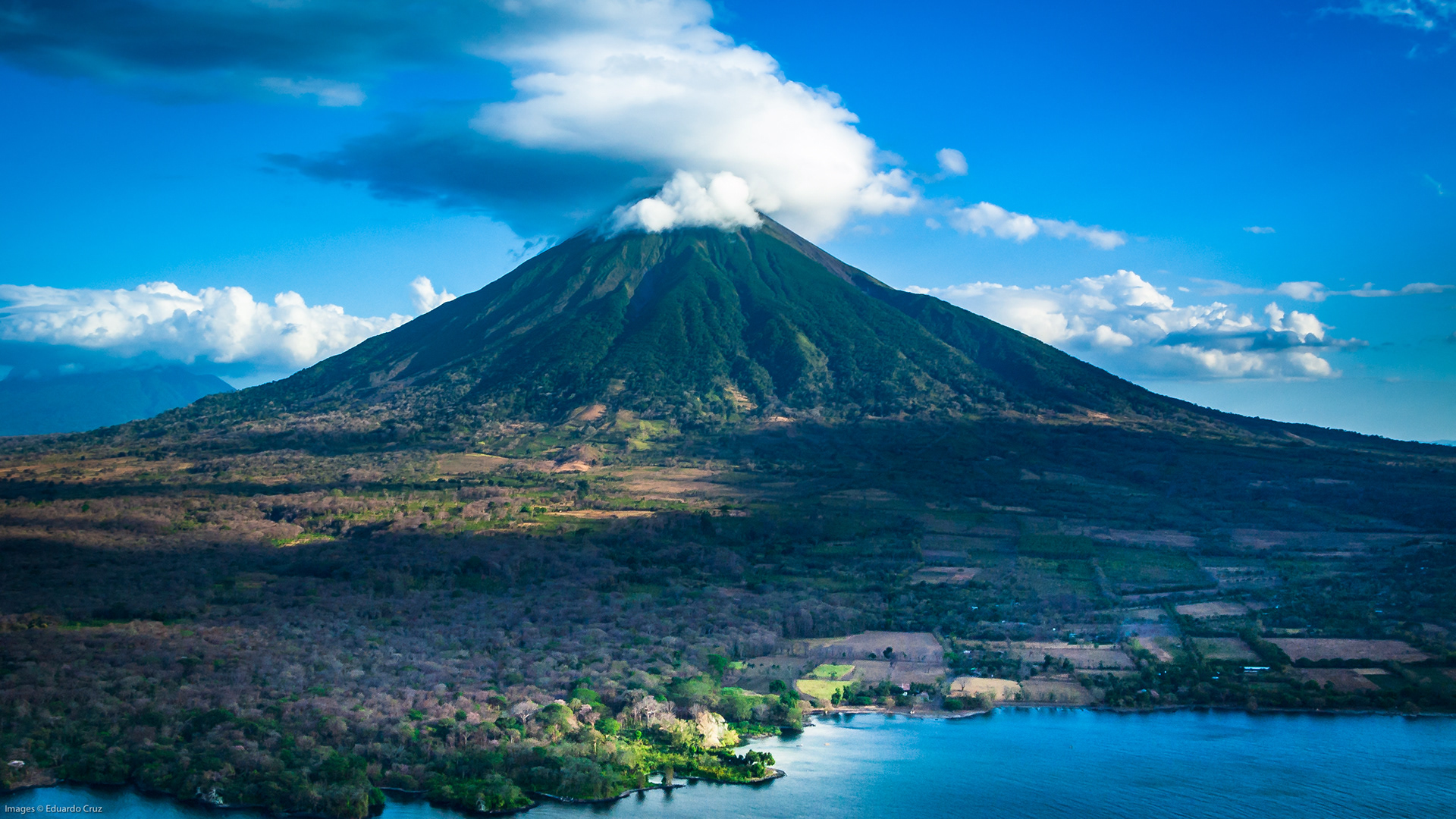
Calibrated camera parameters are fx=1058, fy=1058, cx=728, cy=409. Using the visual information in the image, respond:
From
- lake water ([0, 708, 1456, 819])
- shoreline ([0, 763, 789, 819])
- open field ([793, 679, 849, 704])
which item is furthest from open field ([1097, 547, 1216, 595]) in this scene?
shoreline ([0, 763, 789, 819])

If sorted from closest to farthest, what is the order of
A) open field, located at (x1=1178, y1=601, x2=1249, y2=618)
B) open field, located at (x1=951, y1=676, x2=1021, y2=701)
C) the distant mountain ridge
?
open field, located at (x1=951, y1=676, x2=1021, y2=701)
open field, located at (x1=1178, y1=601, x2=1249, y2=618)
the distant mountain ridge

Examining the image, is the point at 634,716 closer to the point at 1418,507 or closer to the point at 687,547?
the point at 687,547

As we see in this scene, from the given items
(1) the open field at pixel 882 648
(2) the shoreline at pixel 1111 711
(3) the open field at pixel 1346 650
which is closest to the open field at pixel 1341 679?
(2) the shoreline at pixel 1111 711

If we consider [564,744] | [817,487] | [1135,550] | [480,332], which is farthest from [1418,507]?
[480,332]

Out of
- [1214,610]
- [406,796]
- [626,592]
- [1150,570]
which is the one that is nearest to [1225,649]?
[1214,610]

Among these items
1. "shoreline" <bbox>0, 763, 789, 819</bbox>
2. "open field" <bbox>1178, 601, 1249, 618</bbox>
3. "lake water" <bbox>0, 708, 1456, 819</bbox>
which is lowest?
"shoreline" <bbox>0, 763, 789, 819</bbox>

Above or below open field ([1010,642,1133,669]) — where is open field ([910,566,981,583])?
above

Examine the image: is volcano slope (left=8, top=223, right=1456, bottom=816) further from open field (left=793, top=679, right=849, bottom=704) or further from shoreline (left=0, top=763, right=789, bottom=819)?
open field (left=793, top=679, right=849, bottom=704)

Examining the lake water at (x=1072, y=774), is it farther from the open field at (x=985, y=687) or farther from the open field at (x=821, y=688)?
the open field at (x=821, y=688)
